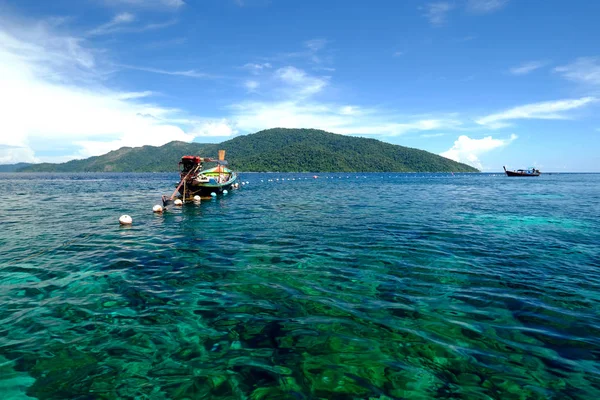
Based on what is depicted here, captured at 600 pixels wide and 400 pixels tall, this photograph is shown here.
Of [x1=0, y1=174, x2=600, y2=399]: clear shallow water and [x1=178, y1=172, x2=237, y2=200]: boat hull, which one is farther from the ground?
[x1=178, y1=172, x2=237, y2=200]: boat hull

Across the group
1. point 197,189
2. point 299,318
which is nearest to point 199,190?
point 197,189

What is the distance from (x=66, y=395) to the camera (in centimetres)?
566

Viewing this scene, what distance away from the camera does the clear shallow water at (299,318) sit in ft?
19.8

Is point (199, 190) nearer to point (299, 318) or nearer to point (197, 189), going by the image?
point (197, 189)

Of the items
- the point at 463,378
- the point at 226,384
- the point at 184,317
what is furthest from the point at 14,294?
the point at 463,378

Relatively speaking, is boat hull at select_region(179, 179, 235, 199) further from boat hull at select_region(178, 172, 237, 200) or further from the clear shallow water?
the clear shallow water

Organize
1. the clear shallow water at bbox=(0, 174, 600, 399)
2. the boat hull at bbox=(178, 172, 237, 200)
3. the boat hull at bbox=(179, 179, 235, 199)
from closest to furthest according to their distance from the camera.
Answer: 1. the clear shallow water at bbox=(0, 174, 600, 399)
2. the boat hull at bbox=(178, 172, 237, 200)
3. the boat hull at bbox=(179, 179, 235, 199)

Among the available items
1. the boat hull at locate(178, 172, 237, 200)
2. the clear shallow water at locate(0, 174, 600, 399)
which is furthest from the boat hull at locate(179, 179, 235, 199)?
the clear shallow water at locate(0, 174, 600, 399)

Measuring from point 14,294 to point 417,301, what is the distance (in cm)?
1345

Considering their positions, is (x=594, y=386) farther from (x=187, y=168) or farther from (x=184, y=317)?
(x=187, y=168)

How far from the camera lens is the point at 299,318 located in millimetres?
8477

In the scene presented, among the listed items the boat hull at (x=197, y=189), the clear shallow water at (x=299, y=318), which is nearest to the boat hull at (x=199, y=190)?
the boat hull at (x=197, y=189)

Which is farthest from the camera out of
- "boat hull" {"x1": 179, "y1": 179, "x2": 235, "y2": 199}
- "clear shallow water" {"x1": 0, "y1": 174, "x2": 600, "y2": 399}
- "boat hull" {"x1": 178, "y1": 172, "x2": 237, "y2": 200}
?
"boat hull" {"x1": 179, "y1": 179, "x2": 235, "y2": 199}

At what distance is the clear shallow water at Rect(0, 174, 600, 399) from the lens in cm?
603
